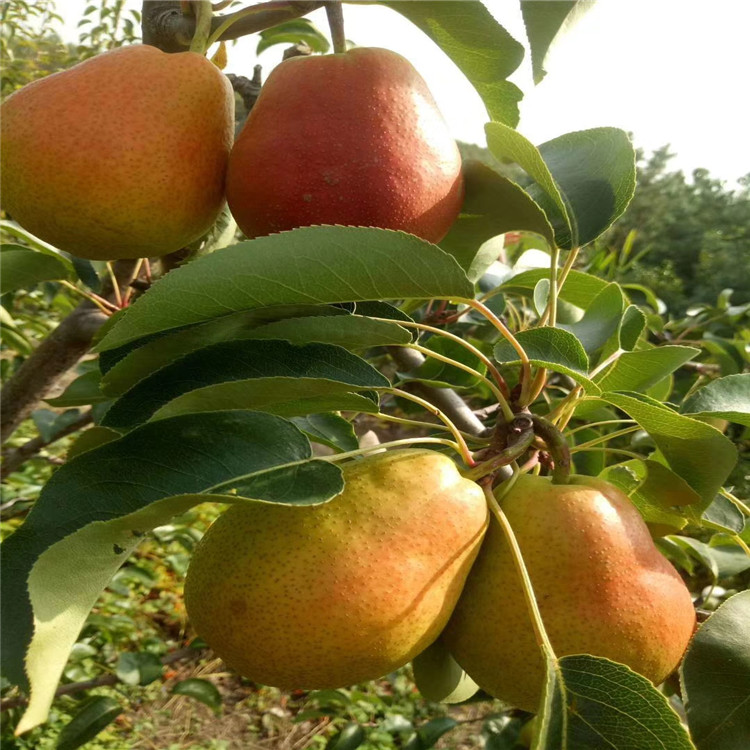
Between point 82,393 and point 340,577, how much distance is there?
2.28ft

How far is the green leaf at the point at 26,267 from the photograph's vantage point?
2.91 ft

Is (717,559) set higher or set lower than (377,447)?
lower

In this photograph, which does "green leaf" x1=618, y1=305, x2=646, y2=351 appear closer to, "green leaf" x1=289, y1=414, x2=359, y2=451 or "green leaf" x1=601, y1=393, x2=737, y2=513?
"green leaf" x1=601, y1=393, x2=737, y2=513

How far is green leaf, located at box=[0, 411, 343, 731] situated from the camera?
1.43 ft

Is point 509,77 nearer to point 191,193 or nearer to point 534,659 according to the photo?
point 191,193

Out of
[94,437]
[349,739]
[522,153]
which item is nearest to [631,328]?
[522,153]

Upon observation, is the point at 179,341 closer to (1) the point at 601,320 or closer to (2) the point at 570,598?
(2) the point at 570,598

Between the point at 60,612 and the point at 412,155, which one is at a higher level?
the point at 412,155

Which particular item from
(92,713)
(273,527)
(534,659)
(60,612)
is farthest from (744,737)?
(92,713)

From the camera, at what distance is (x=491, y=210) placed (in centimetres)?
64

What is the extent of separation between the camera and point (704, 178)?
404 inches

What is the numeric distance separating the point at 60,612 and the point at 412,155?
15.6 inches

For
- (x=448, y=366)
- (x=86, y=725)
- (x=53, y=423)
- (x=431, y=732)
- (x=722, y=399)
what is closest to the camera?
(x=722, y=399)

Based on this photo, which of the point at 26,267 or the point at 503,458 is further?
the point at 26,267
